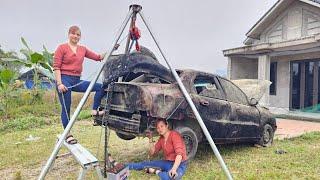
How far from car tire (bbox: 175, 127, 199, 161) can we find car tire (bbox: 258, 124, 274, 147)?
2352mm

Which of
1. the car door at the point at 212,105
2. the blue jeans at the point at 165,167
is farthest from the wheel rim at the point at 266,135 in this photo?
the blue jeans at the point at 165,167

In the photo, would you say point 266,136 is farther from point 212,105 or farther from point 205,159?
point 212,105

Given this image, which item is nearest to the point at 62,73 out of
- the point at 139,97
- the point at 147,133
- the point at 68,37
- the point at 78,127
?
the point at 68,37

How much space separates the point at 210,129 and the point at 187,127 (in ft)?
1.72

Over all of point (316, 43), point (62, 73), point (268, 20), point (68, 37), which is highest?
point (268, 20)

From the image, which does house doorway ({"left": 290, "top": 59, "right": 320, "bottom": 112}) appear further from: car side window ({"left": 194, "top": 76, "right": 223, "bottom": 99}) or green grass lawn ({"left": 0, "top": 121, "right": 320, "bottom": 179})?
car side window ({"left": 194, "top": 76, "right": 223, "bottom": 99})

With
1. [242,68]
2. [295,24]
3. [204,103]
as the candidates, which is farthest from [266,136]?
[242,68]

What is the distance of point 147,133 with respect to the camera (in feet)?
19.5

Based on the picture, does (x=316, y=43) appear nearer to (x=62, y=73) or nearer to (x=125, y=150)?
(x=125, y=150)

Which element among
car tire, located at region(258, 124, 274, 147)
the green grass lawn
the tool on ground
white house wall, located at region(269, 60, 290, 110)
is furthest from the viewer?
white house wall, located at region(269, 60, 290, 110)

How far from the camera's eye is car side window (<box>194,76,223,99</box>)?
22.4ft

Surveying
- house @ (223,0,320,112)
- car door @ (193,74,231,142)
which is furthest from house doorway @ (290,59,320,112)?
car door @ (193,74,231,142)

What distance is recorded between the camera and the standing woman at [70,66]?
17.5 feet

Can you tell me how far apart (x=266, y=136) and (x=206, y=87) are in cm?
229
